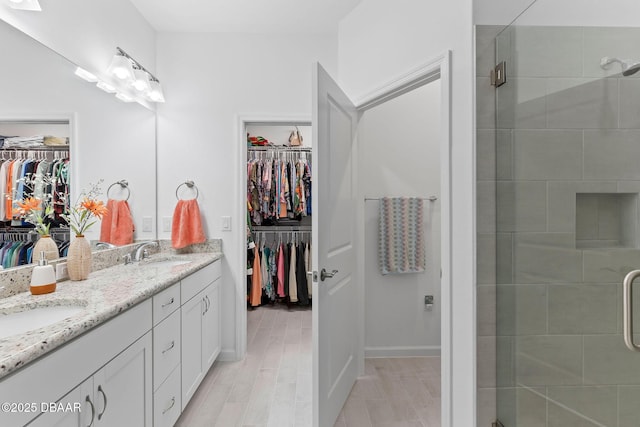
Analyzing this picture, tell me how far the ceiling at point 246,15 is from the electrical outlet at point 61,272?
75.7 inches

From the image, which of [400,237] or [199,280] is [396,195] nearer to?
[400,237]

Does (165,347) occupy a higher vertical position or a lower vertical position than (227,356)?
higher

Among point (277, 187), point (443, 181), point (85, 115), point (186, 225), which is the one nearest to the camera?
point (443, 181)

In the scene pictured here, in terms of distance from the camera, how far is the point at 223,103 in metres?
2.76

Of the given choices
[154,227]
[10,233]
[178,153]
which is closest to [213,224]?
[154,227]

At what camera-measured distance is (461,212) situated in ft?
5.08

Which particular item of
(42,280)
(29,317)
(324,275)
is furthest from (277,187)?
(29,317)

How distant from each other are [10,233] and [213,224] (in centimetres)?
137

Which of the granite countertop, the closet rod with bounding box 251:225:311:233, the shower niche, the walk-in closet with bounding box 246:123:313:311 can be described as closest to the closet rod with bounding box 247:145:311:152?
the walk-in closet with bounding box 246:123:313:311

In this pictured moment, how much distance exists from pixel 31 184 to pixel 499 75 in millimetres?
2260

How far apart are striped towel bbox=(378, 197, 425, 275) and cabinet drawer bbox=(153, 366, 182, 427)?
1.69 m

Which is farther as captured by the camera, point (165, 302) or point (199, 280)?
point (199, 280)

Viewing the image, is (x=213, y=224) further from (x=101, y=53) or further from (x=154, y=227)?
(x=101, y=53)

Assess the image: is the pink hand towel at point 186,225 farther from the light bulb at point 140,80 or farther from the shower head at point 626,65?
the shower head at point 626,65
